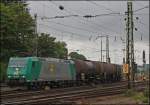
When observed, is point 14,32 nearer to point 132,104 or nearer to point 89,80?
point 89,80

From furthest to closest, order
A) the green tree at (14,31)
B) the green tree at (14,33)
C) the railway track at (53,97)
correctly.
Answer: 1. the green tree at (14,31)
2. the green tree at (14,33)
3. the railway track at (53,97)

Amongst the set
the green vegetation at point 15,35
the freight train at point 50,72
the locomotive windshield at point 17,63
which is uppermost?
the green vegetation at point 15,35

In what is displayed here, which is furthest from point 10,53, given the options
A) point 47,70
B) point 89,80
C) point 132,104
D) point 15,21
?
point 132,104

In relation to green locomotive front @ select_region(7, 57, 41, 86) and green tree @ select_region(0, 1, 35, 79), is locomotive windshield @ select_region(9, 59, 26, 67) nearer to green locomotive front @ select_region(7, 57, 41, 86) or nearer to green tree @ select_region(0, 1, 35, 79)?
green locomotive front @ select_region(7, 57, 41, 86)

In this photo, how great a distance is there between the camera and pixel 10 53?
192 feet

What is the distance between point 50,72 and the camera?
45750 millimetres

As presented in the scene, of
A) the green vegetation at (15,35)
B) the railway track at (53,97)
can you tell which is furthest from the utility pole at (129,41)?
the green vegetation at (15,35)

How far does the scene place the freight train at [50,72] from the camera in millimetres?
42531

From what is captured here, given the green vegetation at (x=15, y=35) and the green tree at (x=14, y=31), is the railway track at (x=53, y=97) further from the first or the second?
the green tree at (x=14, y=31)

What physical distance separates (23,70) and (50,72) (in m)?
3.90

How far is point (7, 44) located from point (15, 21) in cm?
426

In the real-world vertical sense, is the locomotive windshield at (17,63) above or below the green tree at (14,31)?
below

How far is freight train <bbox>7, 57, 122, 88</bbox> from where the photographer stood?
4253 centimetres

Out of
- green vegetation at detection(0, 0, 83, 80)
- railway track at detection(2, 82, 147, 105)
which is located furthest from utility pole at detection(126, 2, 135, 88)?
green vegetation at detection(0, 0, 83, 80)
